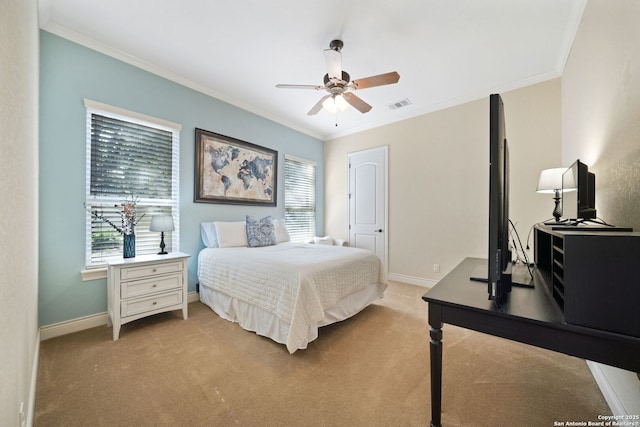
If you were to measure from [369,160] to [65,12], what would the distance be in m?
3.96

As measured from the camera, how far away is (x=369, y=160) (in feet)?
14.9

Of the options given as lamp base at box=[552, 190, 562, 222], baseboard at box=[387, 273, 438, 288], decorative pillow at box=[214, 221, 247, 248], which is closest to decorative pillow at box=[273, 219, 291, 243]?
decorative pillow at box=[214, 221, 247, 248]

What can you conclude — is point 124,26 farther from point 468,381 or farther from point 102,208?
point 468,381

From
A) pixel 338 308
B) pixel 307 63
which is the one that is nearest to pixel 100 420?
pixel 338 308

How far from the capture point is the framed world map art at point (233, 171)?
3281 mm

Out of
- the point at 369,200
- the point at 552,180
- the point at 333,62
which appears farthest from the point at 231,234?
the point at 552,180

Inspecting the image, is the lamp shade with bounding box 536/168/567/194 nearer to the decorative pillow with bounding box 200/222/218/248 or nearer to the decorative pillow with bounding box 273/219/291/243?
the decorative pillow with bounding box 273/219/291/243

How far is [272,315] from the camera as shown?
7.05ft

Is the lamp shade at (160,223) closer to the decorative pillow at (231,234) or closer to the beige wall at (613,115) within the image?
the decorative pillow at (231,234)

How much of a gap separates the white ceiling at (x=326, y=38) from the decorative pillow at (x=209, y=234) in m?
1.78

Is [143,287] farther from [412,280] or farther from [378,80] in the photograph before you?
[412,280]

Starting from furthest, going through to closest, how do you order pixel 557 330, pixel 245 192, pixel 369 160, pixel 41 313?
pixel 369 160
pixel 245 192
pixel 41 313
pixel 557 330

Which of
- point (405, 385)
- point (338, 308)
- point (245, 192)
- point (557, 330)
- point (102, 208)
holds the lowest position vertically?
point (405, 385)

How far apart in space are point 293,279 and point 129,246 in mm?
1749
